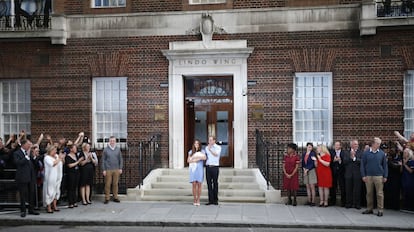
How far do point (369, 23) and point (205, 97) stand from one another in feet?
19.0

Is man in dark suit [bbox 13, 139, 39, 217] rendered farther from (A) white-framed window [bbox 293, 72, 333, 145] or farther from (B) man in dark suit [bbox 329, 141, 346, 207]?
(A) white-framed window [bbox 293, 72, 333, 145]

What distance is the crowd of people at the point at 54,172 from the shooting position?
12141 mm

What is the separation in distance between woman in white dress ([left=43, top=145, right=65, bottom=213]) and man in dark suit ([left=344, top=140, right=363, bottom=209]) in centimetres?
753

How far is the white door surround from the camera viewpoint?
634 inches

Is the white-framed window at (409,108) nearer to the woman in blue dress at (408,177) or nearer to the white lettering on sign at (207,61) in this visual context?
the woman in blue dress at (408,177)

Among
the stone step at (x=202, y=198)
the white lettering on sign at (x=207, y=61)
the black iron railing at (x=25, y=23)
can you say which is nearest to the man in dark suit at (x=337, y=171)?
the stone step at (x=202, y=198)

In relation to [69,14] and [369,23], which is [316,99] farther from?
[69,14]

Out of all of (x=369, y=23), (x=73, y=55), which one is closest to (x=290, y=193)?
(x=369, y=23)

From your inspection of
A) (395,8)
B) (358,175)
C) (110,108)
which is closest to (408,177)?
(358,175)

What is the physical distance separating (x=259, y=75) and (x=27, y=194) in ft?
26.4

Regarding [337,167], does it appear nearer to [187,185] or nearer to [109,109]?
[187,185]

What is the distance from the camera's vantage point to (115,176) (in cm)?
1388

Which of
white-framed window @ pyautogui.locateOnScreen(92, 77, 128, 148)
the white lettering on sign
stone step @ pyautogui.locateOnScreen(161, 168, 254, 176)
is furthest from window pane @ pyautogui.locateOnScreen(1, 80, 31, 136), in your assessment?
the white lettering on sign

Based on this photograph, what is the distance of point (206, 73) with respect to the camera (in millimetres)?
16312
